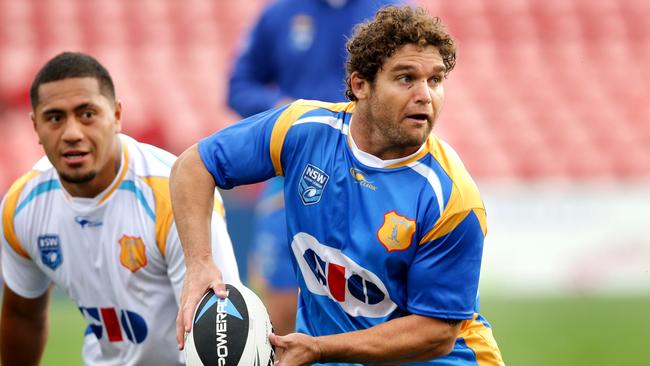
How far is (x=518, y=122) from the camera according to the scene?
17.3 meters

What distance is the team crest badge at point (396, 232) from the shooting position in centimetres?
441

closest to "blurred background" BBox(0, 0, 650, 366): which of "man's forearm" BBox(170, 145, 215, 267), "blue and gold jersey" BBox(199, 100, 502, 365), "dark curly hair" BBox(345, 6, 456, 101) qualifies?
"blue and gold jersey" BBox(199, 100, 502, 365)

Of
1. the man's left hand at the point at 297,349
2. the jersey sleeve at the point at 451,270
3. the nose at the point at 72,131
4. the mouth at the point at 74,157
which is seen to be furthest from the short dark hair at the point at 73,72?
the jersey sleeve at the point at 451,270

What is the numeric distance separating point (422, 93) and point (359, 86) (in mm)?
421

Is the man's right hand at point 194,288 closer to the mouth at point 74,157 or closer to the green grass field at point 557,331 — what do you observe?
the mouth at point 74,157

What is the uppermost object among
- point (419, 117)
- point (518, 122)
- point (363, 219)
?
point (518, 122)

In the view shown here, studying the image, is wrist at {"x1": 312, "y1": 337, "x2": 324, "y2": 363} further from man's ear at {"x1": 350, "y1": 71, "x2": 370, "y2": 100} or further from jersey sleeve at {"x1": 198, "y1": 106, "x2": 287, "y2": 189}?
man's ear at {"x1": 350, "y1": 71, "x2": 370, "y2": 100}

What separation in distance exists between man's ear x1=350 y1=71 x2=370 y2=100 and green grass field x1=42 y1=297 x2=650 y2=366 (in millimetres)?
5385

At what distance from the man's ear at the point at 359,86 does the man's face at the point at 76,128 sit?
4.15ft

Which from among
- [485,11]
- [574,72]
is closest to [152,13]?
[485,11]

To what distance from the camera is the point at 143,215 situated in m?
5.15

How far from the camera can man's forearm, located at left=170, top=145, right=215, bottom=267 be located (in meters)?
4.48

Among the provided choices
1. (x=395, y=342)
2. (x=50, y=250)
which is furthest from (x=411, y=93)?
(x=50, y=250)

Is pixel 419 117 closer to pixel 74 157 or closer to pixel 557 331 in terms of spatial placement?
pixel 74 157
